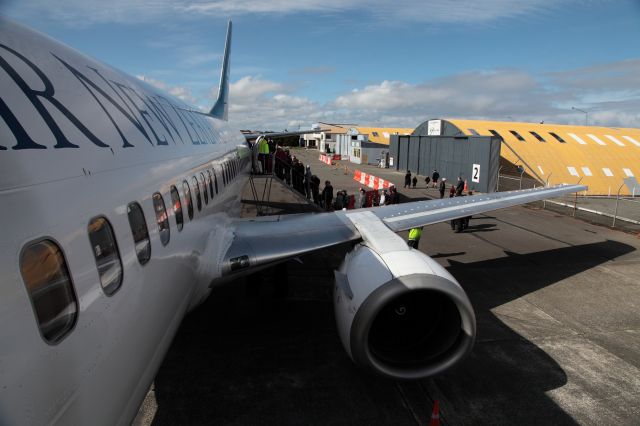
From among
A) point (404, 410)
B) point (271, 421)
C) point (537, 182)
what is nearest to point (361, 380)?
point (404, 410)

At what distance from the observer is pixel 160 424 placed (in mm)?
5551

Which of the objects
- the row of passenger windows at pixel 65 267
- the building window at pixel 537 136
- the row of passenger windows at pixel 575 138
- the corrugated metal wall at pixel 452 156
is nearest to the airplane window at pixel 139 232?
the row of passenger windows at pixel 65 267

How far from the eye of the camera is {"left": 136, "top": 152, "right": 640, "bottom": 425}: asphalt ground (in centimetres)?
592

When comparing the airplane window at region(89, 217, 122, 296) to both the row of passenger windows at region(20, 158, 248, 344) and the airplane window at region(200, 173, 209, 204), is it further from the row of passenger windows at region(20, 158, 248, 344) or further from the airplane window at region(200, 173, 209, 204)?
the airplane window at region(200, 173, 209, 204)

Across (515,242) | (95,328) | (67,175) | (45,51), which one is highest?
(45,51)

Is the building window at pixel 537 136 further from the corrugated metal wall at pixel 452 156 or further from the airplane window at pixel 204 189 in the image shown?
the airplane window at pixel 204 189

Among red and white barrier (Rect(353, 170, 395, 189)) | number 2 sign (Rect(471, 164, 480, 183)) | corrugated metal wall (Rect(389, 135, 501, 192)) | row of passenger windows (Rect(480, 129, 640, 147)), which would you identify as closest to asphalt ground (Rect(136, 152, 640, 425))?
red and white barrier (Rect(353, 170, 395, 189))

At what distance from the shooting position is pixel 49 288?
7.96ft

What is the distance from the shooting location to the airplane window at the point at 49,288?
2.26m

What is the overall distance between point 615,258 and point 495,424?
11.0 meters

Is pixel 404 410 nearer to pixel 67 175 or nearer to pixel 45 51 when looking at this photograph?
pixel 67 175

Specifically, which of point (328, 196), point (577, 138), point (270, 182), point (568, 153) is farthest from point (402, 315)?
point (577, 138)

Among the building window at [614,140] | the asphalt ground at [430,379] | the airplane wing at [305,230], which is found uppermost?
the building window at [614,140]

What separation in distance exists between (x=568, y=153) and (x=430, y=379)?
31.4m
